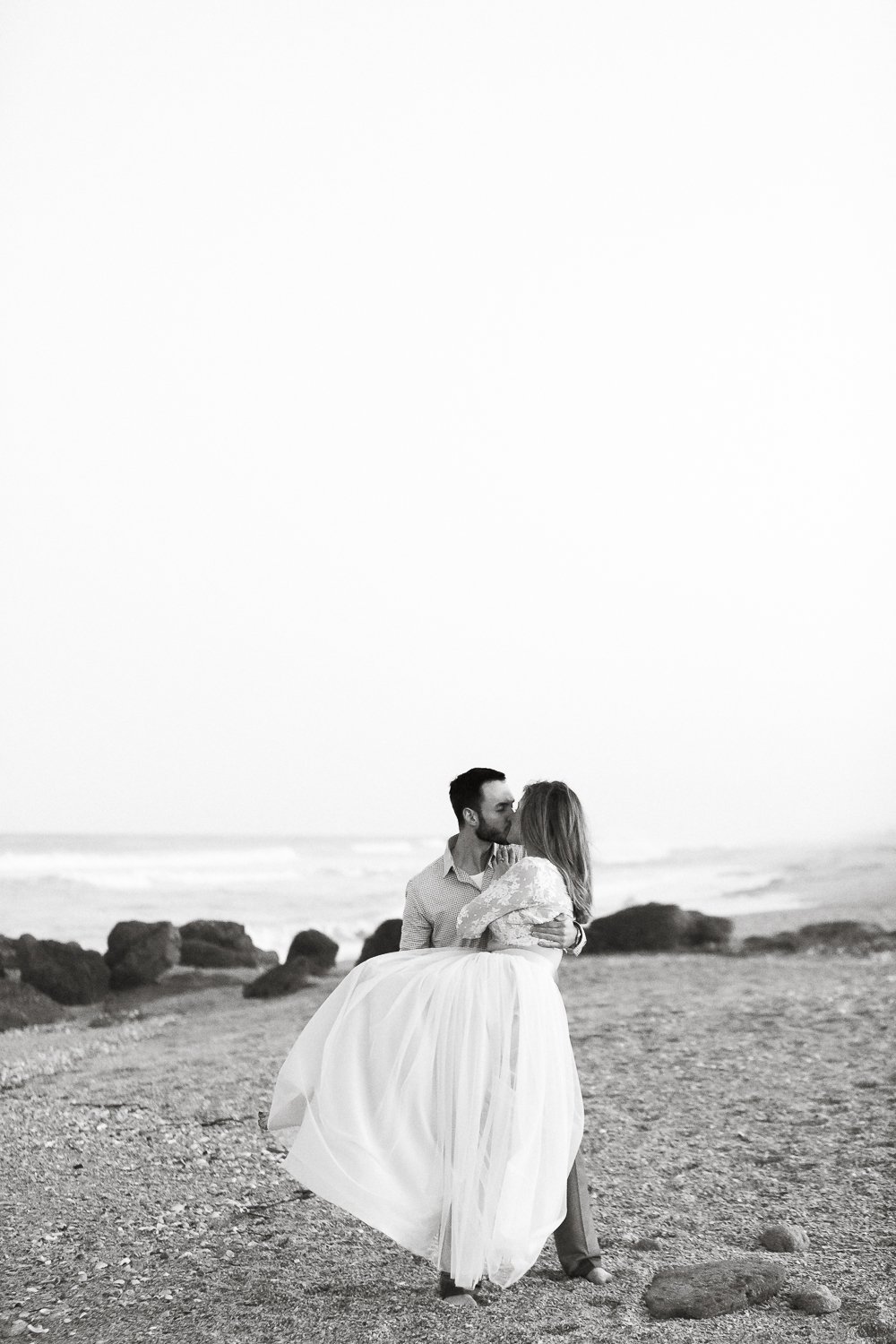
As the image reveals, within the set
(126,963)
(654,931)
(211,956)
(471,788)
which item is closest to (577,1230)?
(471,788)

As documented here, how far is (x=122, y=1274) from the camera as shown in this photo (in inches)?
167

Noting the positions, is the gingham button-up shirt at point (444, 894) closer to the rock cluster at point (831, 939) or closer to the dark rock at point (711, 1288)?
the dark rock at point (711, 1288)

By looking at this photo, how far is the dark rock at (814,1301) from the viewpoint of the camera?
372 centimetres

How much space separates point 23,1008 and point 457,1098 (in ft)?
31.5

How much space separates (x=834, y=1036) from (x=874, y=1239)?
4.26 m

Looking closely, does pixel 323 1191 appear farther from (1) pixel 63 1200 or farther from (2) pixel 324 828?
(2) pixel 324 828

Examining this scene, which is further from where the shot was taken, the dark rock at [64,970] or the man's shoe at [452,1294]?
the dark rock at [64,970]

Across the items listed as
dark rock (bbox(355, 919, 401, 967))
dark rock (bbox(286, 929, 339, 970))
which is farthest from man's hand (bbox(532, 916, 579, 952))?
dark rock (bbox(286, 929, 339, 970))

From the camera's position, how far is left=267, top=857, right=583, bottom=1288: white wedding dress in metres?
3.52

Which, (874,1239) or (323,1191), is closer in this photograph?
(323,1191)

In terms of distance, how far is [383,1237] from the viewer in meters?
4.55

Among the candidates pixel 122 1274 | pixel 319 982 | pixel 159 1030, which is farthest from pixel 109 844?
pixel 122 1274

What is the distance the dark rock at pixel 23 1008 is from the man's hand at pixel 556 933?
30.6 ft

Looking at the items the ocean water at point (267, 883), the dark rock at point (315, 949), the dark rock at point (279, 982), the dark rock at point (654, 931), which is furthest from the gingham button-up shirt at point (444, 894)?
the ocean water at point (267, 883)
